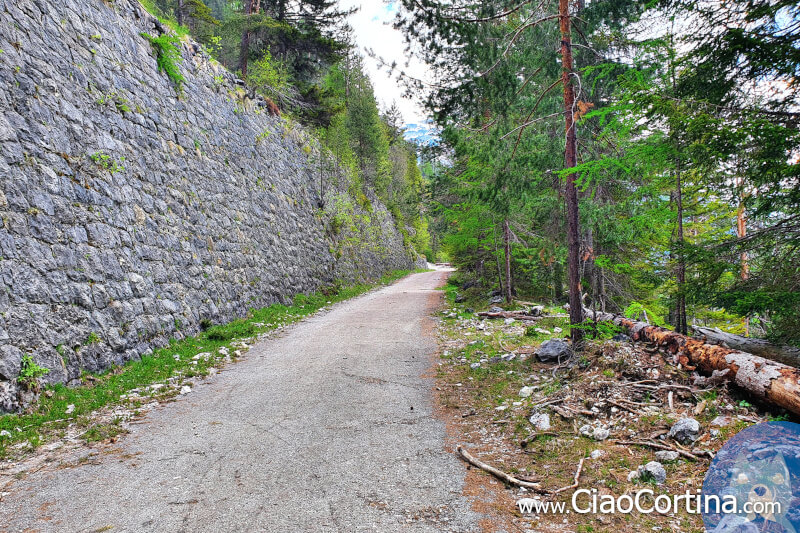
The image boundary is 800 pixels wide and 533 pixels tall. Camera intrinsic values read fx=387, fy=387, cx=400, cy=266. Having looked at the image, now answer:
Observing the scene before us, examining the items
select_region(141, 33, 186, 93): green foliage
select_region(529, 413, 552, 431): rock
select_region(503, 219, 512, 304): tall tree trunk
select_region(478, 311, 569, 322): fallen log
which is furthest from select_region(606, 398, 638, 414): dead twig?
select_region(141, 33, 186, 93): green foliage

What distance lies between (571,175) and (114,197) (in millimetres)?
8919

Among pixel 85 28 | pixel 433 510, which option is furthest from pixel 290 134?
pixel 433 510

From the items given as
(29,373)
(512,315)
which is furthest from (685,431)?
(512,315)

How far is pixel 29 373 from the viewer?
17.1 ft

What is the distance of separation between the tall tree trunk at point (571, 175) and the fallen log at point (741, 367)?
116 cm

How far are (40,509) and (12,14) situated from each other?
795 cm

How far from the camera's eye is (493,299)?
1483cm

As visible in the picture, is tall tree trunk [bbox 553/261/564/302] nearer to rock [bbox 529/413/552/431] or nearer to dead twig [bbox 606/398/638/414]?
dead twig [bbox 606/398/638/414]

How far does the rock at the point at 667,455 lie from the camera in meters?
3.49

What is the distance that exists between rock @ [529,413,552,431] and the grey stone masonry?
6507 mm

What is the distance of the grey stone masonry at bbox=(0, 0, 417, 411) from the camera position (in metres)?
5.88

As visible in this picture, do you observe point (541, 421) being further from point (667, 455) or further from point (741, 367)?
point (741, 367)

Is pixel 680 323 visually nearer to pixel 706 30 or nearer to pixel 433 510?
pixel 706 30

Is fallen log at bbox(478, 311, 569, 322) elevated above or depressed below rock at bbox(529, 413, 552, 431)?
below
